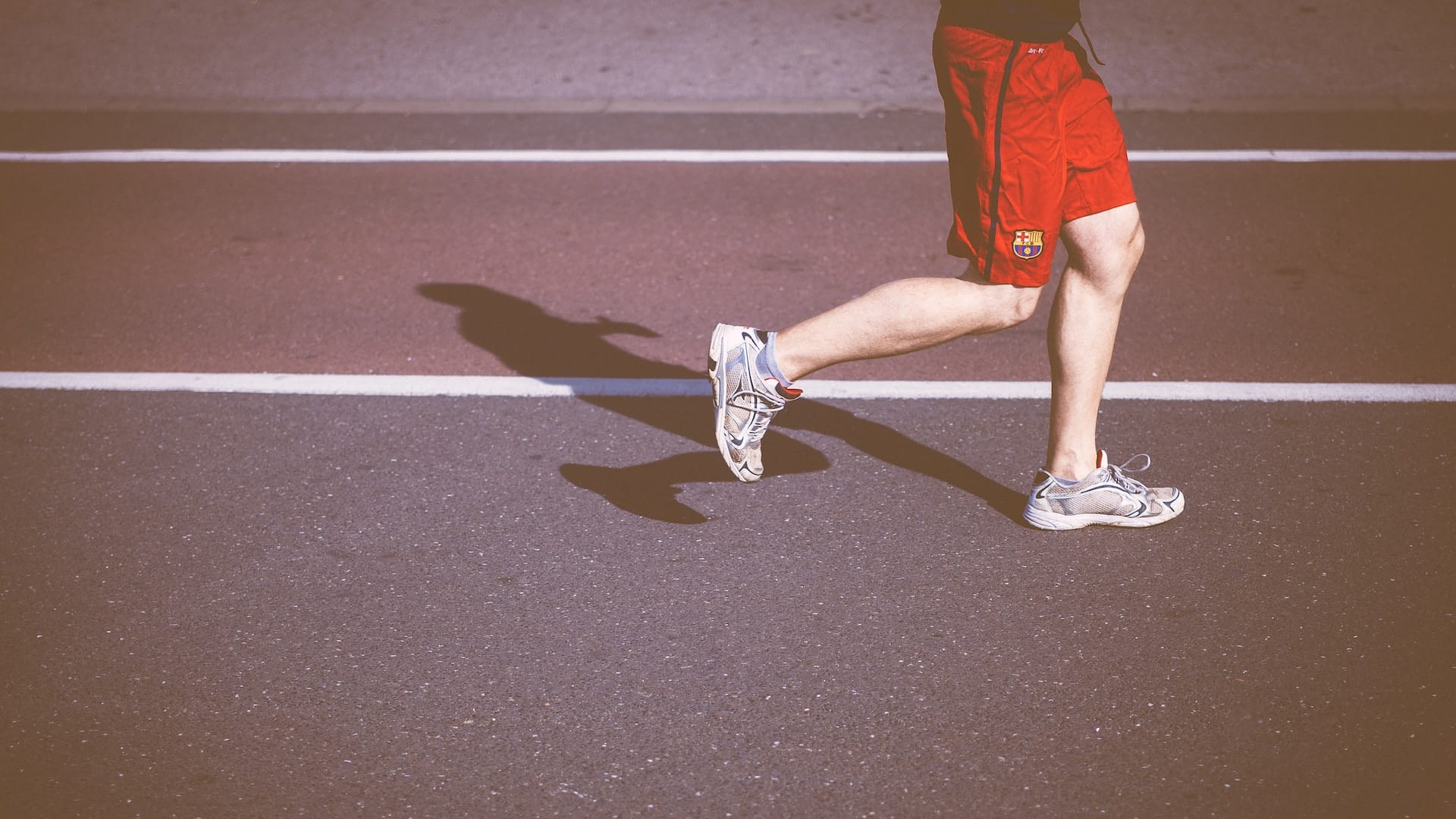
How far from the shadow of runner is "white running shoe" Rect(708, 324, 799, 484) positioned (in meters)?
0.25

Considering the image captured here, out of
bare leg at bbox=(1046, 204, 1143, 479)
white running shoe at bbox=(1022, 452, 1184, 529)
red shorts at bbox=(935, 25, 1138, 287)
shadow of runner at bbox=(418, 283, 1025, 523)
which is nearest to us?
red shorts at bbox=(935, 25, 1138, 287)

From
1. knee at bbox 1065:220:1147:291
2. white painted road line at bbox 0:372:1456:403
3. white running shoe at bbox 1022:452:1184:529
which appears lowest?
white painted road line at bbox 0:372:1456:403

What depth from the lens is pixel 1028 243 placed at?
3.38m

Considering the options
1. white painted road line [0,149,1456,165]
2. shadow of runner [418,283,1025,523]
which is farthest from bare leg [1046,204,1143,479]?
white painted road line [0,149,1456,165]

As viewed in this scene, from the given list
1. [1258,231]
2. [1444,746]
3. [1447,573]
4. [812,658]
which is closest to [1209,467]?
[1447,573]

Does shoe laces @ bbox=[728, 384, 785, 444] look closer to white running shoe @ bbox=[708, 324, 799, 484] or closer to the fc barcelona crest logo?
white running shoe @ bbox=[708, 324, 799, 484]

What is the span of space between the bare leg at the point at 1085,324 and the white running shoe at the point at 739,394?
743 mm

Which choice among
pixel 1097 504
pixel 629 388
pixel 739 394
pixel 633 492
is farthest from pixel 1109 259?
pixel 629 388

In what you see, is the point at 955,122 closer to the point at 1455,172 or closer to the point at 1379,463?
the point at 1379,463

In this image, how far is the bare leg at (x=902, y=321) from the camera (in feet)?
11.5

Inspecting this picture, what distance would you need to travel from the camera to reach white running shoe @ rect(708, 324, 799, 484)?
3709 millimetres

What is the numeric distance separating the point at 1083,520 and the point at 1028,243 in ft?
2.68

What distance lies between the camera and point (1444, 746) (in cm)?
276

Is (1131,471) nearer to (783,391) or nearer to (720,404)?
(783,391)
